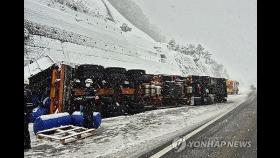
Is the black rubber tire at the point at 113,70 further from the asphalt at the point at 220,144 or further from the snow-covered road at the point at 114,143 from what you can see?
the asphalt at the point at 220,144

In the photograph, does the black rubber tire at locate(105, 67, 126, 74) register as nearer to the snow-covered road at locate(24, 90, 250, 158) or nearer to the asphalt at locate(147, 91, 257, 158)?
the snow-covered road at locate(24, 90, 250, 158)

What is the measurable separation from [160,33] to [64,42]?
137 metres

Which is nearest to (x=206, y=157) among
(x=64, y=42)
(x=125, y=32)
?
(x=64, y=42)
